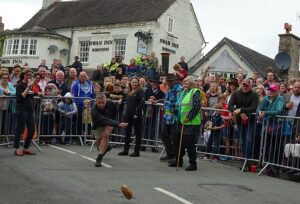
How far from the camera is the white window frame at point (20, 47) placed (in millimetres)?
38625

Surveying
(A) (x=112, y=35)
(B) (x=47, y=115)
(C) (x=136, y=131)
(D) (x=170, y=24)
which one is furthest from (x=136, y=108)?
(D) (x=170, y=24)

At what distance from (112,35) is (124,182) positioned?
29496 mm

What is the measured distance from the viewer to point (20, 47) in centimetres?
3919

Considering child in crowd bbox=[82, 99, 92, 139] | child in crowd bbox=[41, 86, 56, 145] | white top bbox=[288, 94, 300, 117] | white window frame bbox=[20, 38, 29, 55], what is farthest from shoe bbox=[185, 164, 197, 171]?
white window frame bbox=[20, 38, 29, 55]

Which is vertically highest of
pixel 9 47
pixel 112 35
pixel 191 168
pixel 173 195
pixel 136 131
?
pixel 112 35

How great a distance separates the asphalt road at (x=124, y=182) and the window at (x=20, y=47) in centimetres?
2868

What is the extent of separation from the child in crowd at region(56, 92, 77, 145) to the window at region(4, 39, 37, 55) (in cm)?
2627

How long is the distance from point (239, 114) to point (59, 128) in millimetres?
5394

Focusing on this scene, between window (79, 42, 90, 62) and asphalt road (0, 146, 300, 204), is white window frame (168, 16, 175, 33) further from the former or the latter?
asphalt road (0, 146, 300, 204)

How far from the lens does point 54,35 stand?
125 feet

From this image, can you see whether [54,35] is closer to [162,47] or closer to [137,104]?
[162,47]

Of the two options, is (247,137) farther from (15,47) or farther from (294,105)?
(15,47)

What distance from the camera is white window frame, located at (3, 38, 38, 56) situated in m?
38.6

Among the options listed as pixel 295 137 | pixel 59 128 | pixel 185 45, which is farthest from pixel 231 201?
pixel 185 45
